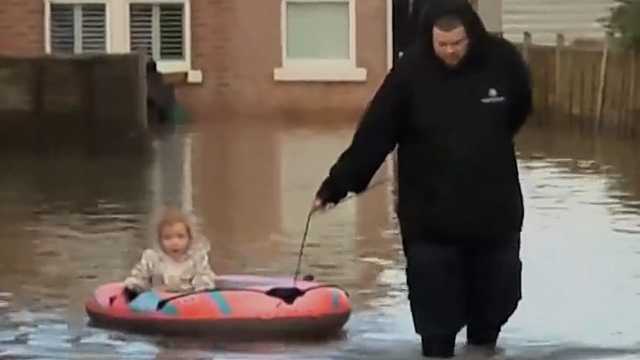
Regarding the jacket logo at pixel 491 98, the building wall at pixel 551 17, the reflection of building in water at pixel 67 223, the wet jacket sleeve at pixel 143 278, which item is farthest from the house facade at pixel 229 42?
the jacket logo at pixel 491 98

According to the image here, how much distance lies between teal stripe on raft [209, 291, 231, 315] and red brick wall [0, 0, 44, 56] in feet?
76.2

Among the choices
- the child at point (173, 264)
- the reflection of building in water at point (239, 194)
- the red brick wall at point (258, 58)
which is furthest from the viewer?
the red brick wall at point (258, 58)

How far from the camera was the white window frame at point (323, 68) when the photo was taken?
33406 mm

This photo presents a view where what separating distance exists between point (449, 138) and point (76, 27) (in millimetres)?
25057

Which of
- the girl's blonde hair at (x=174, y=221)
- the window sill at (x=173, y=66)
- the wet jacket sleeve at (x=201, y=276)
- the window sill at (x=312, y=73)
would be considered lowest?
the window sill at (x=312, y=73)

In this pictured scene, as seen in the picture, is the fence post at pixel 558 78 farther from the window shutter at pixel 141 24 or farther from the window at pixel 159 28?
the window shutter at pixel 141 24

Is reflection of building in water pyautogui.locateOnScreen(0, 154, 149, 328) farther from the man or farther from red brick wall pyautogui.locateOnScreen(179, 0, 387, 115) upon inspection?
red brick wall pyautogui.locateOnScreen(179, 0, 387, 115)

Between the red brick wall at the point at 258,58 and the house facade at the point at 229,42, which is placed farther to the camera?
the red brick wall at the point at 258,58

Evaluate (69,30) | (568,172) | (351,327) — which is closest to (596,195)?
(568,172)

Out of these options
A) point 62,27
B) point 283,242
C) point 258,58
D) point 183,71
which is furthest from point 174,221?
point 62,27

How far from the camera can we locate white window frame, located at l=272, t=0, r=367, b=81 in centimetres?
3341

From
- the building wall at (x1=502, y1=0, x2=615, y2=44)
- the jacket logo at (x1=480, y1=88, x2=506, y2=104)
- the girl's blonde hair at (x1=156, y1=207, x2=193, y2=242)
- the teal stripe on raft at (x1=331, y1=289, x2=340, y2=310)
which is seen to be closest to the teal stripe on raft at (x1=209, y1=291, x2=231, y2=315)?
the girl's blonde hair at (x1=156, y1=207, x2=193, y2=242)

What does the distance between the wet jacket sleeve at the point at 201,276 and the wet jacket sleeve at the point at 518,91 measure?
2.32 metres

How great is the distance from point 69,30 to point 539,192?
1656cm
